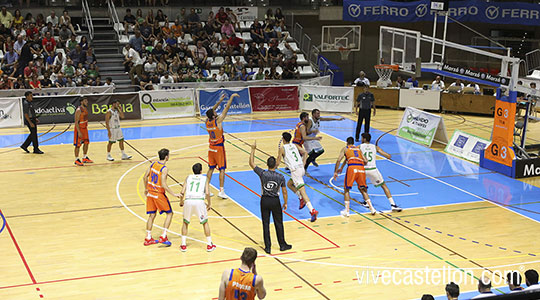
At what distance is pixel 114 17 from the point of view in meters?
32.1

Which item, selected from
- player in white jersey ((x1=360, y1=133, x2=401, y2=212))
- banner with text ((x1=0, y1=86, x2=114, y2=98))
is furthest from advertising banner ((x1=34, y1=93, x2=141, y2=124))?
player in white jersey ((x1=360, y1=133, x2=401, y2=212))

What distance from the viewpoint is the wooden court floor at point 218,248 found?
10094 mm

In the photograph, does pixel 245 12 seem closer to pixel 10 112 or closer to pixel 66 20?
pixel 66 20

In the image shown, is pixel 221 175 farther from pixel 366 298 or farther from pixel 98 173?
pixel 366 298

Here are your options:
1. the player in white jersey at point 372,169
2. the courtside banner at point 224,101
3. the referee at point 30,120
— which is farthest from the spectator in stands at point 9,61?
the player in white jersey at point 372,169

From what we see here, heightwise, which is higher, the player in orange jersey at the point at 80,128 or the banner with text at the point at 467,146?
the player in orange jersey at the point at 80,128

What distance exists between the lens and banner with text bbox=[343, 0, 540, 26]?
110 feet

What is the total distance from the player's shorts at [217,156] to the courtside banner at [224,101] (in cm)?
1130

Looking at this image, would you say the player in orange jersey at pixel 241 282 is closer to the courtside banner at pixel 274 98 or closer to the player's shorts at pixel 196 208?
the player's shorts at pixel 196 208

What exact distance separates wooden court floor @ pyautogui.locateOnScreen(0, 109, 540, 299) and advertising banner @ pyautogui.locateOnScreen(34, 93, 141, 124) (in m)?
7.85

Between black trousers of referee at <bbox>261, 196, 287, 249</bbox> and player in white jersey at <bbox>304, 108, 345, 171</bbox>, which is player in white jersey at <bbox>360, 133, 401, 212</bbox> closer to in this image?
player in white jersey at <bbox>304, 108, 345, 171</bbox>

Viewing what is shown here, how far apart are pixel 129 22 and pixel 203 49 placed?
4.27m

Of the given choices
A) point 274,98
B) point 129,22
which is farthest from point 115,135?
point 129,22

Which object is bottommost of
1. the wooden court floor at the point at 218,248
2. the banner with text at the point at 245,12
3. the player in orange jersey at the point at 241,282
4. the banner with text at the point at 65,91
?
the wooden court floor at the point at 218,248
